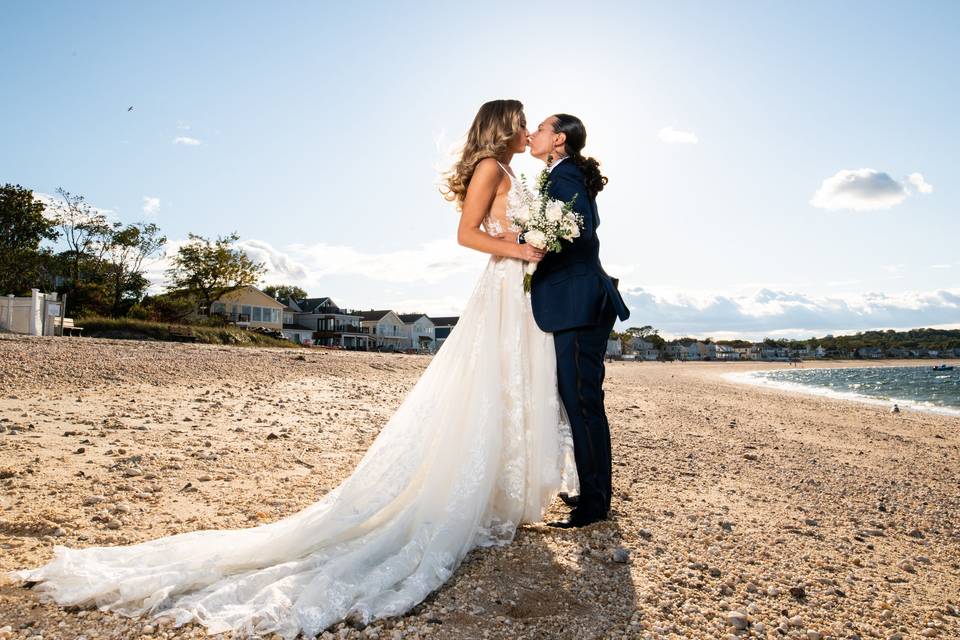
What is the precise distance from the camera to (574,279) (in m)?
3.81

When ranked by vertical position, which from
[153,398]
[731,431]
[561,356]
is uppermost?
[561,356]

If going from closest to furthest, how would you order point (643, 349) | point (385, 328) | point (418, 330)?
point (385, 328)
point (418, 330)
point (643, 349)

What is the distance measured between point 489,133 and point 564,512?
2865mm

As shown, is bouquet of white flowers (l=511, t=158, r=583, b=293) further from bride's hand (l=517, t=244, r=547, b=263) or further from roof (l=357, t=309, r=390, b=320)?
roof (l=357, t=309, r=390, b=320)

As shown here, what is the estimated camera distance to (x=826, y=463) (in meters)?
7.75

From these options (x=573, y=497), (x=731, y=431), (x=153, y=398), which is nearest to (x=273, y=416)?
(x=153, y=398)

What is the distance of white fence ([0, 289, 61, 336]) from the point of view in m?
20.2

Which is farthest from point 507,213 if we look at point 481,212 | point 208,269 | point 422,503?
point 208,269

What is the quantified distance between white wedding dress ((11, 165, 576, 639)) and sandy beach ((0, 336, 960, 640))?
143 mm

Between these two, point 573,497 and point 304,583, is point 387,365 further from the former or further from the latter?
point 304,583

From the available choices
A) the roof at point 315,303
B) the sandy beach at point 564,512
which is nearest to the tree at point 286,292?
the roof at point 315,303

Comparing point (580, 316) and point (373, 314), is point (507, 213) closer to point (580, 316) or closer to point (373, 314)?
point (580, 316)

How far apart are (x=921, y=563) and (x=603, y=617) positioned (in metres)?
2.60

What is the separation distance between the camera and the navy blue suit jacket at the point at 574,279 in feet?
12.4
